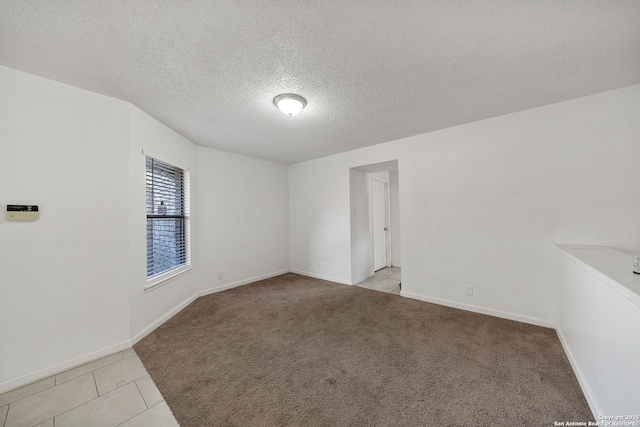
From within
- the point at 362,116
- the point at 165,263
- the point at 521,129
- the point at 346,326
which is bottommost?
the point at 346,326

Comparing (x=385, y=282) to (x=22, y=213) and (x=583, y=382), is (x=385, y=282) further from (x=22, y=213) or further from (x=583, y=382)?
(x=22, y=213)

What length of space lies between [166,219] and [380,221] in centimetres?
417

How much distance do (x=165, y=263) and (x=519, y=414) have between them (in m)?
3.81

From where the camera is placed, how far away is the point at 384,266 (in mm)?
5758

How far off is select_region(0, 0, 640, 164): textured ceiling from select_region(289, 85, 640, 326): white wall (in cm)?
34

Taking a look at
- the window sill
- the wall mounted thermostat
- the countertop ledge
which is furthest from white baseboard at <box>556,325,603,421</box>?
the wall mounted thermostat

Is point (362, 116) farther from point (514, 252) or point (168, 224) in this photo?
point (168, 224)

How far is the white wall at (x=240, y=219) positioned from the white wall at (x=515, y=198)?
2.26 meters

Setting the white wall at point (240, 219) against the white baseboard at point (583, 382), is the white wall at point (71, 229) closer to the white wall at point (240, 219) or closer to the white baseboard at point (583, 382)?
the white wall at point (240, 219)

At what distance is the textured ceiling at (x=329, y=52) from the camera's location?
138 cm

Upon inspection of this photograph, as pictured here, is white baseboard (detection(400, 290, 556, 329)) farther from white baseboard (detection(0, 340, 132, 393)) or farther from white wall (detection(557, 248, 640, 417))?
white baseboard (detection(0, 340, 132, 393))

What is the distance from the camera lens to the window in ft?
9.52

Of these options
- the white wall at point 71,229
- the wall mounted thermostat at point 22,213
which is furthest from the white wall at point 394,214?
the wall mounted thermostat at point 22,213

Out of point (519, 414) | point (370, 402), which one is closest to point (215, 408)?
point (370, 402)
